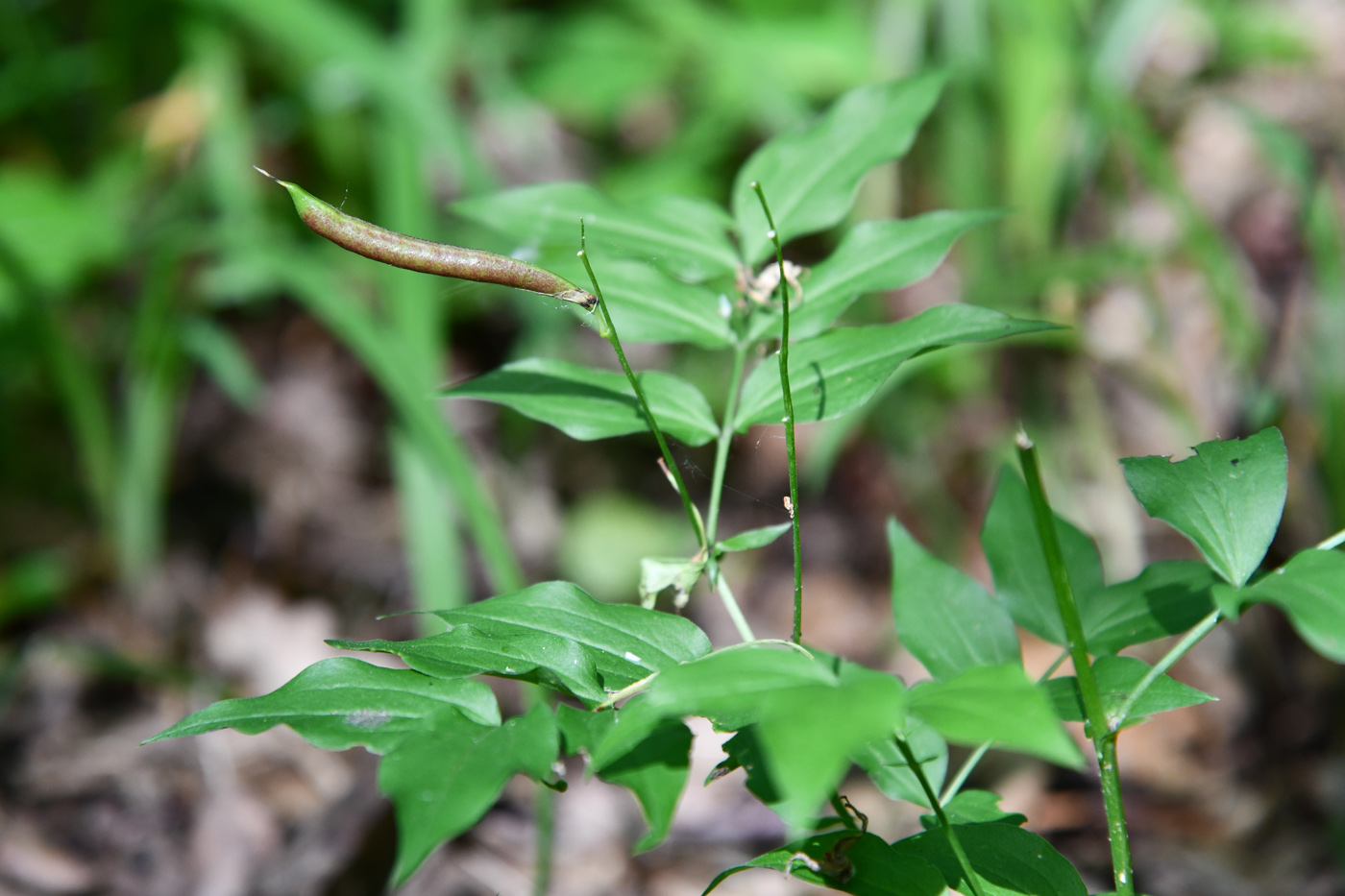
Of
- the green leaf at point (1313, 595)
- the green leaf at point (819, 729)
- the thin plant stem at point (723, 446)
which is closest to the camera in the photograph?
the green leaf at point (819, 729)

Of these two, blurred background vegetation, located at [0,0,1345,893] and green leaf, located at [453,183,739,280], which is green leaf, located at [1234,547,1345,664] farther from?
blurred background vegetation, located at [0,0,1345,893]

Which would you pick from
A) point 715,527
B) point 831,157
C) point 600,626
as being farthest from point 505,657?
point 831,157

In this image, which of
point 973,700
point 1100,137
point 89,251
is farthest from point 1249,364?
point 89,251

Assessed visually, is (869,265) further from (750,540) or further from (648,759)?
(648,759)

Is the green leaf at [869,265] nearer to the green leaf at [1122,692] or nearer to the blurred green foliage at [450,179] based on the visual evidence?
the green leaf at [1122,692]

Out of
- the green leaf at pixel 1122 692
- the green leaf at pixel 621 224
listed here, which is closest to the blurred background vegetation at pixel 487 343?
the green leaf at pixel 621 224

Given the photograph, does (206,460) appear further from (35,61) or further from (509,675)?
(509,675)

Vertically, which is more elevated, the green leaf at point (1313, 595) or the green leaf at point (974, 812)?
the green leaf at point (1313, 595)
